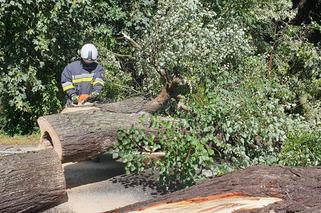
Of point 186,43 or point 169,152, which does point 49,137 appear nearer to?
point 169,152

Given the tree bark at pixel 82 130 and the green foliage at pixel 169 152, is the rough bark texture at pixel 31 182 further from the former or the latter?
the green foliage at pixel 169 152

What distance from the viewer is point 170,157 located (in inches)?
237

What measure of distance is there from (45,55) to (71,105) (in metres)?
2.99

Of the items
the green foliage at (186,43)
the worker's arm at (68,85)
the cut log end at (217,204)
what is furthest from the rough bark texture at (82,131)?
the cut log end at (217,204)

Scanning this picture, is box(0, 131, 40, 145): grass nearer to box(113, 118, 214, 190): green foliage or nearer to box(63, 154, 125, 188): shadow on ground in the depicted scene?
box(63, 154, 125, 188): shadow on ground

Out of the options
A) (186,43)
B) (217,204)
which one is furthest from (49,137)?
(217,204)

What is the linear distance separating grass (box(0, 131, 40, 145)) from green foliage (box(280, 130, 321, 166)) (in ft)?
18.4

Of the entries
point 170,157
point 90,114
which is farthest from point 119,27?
point 170,157

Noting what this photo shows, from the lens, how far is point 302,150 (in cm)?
623

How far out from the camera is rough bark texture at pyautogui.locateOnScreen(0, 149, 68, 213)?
204 inches

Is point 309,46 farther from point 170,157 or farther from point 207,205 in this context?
point 207,205

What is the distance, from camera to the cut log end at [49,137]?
6207 millimetres

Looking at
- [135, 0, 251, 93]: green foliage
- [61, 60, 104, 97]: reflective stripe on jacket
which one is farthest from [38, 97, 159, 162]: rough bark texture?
[135, 0, 251, 93]: green foliage

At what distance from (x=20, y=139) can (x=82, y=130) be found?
4988mm
